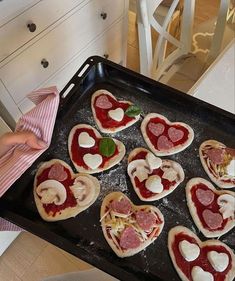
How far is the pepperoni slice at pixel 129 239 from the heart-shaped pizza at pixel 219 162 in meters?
0.27

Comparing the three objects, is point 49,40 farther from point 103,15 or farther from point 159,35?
point 159,35

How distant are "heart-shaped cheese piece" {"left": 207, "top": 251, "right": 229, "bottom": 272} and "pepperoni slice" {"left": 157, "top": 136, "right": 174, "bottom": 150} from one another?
30 centimetres

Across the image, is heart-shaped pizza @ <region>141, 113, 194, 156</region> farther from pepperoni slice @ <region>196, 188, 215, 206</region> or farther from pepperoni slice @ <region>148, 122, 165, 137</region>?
pepperoni slice @ <region>196, 188, 215, 206</region>

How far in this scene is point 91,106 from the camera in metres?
0.97

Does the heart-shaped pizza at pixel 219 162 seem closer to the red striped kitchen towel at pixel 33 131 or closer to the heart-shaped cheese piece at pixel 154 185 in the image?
the heart-shaped cheese piece at pixel 154 185

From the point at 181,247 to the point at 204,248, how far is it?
0.20 feet

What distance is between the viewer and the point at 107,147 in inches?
34.9

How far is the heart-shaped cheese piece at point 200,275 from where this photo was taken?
0.73 metres

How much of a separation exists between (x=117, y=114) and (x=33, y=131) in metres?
0.27

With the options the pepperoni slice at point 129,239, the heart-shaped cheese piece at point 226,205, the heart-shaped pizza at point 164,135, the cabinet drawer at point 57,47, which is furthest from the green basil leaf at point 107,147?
the cabinet drawer at point 57,47

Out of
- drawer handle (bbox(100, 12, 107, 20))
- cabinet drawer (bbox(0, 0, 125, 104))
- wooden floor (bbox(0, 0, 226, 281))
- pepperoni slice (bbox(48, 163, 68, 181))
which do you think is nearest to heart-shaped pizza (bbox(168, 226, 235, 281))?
pepperoni slice (bbox(48, 163, 68, 181))

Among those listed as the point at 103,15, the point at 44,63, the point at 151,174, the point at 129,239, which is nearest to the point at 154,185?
the point at 151,174

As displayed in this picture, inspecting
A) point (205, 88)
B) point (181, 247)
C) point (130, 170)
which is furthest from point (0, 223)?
point (205, 88)

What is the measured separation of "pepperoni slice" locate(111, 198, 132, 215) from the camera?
0.80 meters
